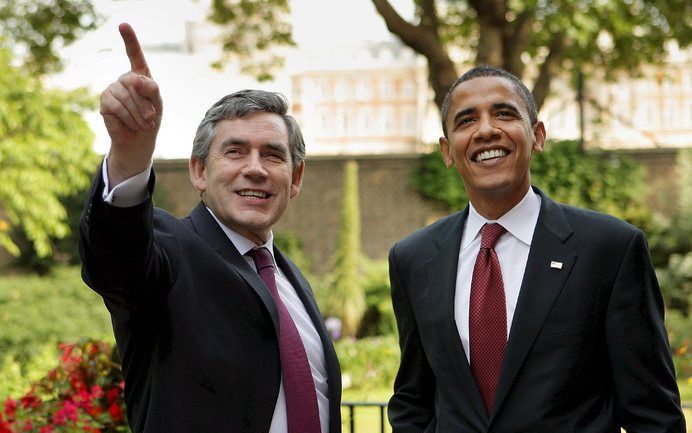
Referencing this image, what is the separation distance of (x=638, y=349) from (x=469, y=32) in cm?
1106

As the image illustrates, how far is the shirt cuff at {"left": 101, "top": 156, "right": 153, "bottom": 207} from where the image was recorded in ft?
5.76

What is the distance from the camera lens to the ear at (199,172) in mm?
2477

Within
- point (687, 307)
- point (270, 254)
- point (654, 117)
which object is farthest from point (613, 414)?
point (654, 117)

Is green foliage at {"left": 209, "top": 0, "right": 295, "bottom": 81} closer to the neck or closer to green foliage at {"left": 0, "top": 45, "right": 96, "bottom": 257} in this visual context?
green foliage at {"left": 0, "top": 45, "right": 96, "bottom": 257}

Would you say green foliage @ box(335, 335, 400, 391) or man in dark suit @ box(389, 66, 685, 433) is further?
green foliage @ box(335, 335, 400, 391)

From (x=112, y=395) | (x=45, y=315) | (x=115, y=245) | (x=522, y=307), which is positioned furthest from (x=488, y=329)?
(x=45, y=315)

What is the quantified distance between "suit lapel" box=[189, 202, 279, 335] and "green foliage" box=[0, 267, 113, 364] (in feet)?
35.6

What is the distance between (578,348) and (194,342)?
1.07 meters

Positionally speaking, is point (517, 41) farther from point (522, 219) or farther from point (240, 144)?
point (240, 144)

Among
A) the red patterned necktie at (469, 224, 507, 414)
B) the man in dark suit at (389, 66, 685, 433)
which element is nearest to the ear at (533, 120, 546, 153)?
the man in dark suit at (389, 66, 685, 433)

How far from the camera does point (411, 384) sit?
260cm

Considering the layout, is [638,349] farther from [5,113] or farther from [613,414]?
[5,113]

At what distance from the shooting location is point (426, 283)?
2.52m

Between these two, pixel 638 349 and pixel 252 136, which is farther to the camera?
pixel 252 136
